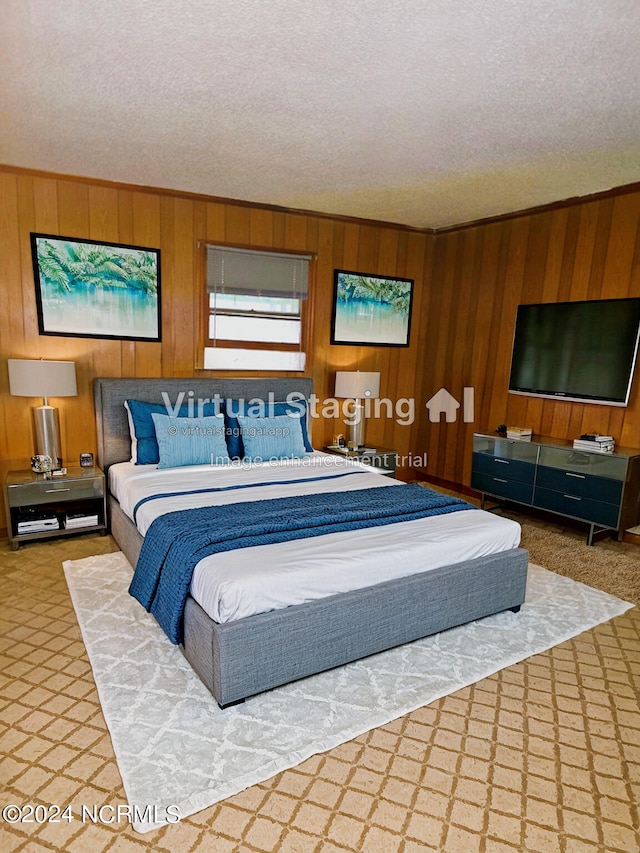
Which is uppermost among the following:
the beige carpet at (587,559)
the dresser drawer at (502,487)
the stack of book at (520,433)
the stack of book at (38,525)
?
the stack of book at (520,433)

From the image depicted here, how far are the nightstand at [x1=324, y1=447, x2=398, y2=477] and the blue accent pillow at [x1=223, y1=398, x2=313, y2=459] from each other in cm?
52

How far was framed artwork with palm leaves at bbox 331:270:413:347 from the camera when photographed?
5188 millimetres

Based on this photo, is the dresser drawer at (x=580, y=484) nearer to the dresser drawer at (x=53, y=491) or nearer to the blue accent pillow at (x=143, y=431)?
the blue accent pillow at (x=143, y=431)

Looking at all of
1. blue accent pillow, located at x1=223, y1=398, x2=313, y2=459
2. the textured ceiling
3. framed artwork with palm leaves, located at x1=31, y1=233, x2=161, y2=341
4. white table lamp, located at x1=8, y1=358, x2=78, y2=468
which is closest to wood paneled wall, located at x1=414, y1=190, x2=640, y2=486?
the textured ceiling

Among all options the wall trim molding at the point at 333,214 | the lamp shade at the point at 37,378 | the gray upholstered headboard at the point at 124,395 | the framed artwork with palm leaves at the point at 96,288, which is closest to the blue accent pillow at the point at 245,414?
the gray upholstered headboard at the point at 124,395

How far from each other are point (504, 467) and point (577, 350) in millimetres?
1179

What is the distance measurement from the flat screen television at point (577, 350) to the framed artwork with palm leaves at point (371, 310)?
1.25 meters

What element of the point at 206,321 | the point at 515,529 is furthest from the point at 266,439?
the point at 515,529

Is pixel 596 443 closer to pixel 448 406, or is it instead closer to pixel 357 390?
pixel 448 406

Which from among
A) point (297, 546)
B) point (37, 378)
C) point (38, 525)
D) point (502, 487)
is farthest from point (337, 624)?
point (502, 487)

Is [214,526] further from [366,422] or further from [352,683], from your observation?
[366,422]

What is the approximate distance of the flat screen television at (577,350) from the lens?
4035 mm

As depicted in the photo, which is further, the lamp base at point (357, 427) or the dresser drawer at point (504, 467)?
the lamp base at point (357, 427)

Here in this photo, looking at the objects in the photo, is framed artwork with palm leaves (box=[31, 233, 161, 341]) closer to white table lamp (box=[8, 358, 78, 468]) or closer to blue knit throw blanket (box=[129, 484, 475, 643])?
white table lamp (box=[8, 358, 78, 468])
